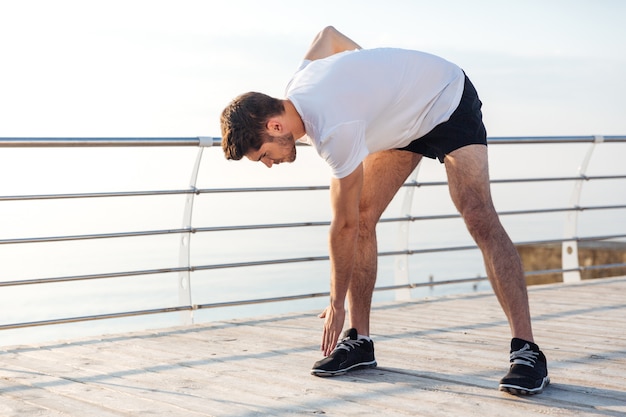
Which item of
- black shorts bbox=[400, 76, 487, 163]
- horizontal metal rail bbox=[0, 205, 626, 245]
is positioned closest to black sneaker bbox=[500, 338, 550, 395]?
black shorts bbox=[400, 76, 487, 163]

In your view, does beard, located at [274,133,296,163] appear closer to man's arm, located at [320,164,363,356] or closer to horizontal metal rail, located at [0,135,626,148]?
man's arm, located at [320,164,363,356]

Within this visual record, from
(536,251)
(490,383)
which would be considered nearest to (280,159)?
(490,383)

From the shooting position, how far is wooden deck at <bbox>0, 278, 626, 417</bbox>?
2686 millimetres

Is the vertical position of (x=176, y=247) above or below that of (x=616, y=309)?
above

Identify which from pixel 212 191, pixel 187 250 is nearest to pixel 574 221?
pixel 212 191

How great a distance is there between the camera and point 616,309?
4.74 meters

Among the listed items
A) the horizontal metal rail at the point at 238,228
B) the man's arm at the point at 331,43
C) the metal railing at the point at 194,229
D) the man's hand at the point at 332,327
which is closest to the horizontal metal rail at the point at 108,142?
the metal railing at the point at 194,229

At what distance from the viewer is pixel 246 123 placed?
265 centimetres

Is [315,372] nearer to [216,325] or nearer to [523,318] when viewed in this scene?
[523,318]

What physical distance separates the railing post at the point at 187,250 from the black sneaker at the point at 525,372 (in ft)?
6.59

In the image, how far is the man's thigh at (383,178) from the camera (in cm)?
326

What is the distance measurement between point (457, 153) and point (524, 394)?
76 centimetres

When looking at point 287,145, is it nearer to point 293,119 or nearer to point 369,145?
point 293,119

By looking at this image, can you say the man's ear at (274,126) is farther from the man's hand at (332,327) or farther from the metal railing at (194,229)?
the metal railing at (194,229)
